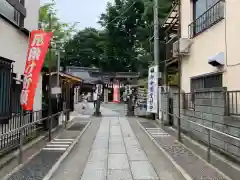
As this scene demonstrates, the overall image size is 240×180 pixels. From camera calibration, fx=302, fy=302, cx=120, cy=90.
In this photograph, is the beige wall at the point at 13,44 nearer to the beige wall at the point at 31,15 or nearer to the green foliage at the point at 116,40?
the beige wall at the point at 31,15

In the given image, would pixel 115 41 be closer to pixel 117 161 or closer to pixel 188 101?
pixel 188 101

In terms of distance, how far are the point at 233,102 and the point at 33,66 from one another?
611 centimetres

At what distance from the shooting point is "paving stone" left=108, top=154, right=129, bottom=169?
824 cm

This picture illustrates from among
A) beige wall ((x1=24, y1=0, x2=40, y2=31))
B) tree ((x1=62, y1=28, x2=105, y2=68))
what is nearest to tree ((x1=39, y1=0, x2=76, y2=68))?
beige wall ((x1=24, y1=0, x2=40, y2=31))

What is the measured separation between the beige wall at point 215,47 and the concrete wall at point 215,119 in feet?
2.19

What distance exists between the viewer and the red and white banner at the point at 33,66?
8.93 meters

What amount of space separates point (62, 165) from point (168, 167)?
9.57 ft

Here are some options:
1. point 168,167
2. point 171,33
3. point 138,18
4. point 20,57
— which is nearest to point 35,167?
point 168,167

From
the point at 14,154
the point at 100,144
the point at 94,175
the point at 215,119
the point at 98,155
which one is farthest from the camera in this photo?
the point at 100,144

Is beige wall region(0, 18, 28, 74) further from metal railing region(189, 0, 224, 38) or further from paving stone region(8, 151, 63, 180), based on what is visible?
metal railing region(189, 0, 224, 38)

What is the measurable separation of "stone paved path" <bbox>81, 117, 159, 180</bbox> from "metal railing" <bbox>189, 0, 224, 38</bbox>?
5.45 metres

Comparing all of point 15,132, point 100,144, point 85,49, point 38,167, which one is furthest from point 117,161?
point 85,49

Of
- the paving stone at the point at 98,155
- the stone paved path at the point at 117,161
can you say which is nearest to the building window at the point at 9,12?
the paving stone at the point at 98,155

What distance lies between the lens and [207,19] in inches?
483
